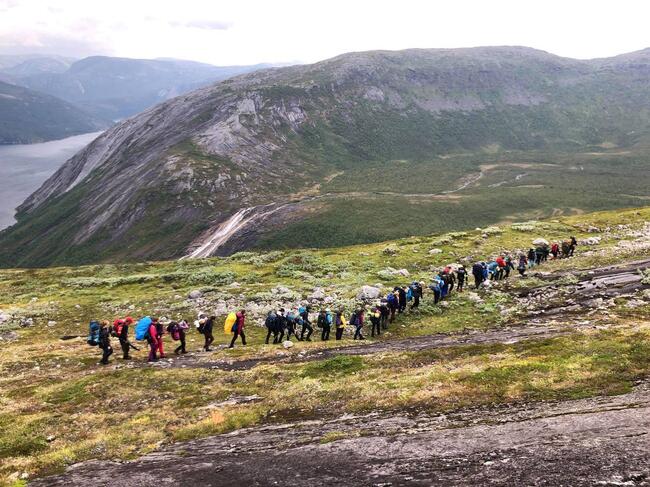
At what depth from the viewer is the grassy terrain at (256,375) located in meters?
19.3

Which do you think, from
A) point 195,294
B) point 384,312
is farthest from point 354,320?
point 195,294

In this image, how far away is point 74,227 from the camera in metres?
183

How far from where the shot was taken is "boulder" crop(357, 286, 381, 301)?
4184 centimetres

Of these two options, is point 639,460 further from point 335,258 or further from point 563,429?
point 335,258

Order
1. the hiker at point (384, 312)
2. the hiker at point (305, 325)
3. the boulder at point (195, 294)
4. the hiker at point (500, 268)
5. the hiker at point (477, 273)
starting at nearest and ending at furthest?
the hiker at point (305, 325)
the hiker at point (384, 312)
the hiker at point (477, 273)
the hiker at point (500, 268)
the boulder at point (195, 294)

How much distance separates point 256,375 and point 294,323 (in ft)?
30.3

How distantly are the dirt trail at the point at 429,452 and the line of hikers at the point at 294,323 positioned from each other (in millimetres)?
13894

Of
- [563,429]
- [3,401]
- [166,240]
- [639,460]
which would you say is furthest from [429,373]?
[166,240]

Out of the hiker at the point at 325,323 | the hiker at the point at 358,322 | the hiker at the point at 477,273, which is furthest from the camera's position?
the hiker at the point at 477,273

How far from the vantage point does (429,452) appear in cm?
1390

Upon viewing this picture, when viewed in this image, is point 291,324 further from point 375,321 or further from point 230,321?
point 375,321

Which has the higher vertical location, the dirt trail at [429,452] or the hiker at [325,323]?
the dirt trail at [429,452]

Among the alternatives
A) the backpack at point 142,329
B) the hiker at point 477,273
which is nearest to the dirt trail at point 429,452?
the backpack at point 142,329

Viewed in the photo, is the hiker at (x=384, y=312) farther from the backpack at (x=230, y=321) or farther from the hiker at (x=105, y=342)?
the hiker at (x=105, y=342)
